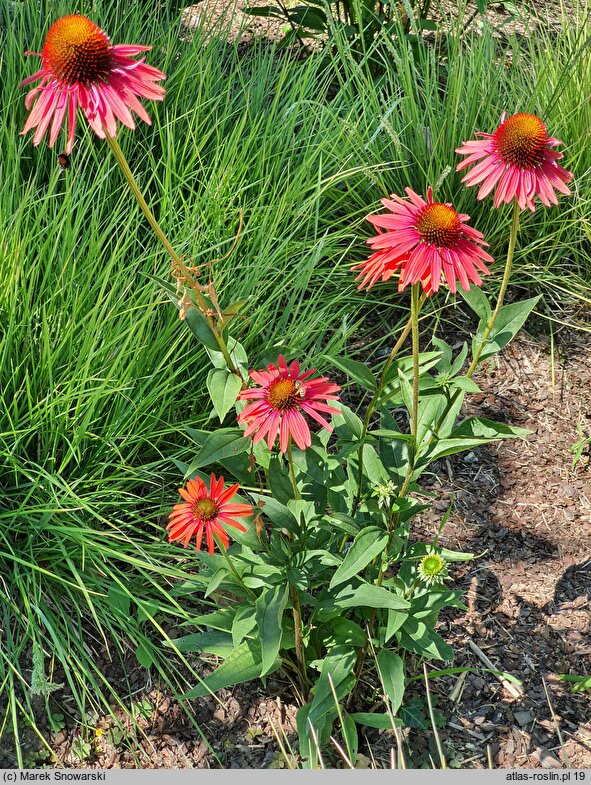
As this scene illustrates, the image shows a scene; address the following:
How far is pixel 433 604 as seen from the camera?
157 cm

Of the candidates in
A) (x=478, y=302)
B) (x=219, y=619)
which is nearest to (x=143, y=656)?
(x=219, y=619)

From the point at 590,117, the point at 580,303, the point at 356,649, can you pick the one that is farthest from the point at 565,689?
the point at 590,117

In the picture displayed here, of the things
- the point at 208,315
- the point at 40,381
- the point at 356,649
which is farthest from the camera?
the point at 40,381

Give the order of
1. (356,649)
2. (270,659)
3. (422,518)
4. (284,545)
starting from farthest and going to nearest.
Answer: (422,518) → (356,649) → (284,545) → (270,659)

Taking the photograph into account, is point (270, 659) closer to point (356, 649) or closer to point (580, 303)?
point (356, 649)

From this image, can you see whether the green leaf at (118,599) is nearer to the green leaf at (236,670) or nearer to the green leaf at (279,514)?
the green leaf at (236,670)

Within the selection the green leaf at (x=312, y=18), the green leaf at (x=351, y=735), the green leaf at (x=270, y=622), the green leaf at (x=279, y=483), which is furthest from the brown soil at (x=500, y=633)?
the green leaf at (x=312, y=18)

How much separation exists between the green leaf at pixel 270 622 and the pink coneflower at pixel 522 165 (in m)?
0.78

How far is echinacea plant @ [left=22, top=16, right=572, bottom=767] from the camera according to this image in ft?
3.89

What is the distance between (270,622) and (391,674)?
29cm

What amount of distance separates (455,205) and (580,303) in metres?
0.50

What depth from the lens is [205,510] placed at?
4.39 ft

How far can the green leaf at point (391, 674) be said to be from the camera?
1.53 meters

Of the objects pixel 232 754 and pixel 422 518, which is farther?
pixel 422 518
